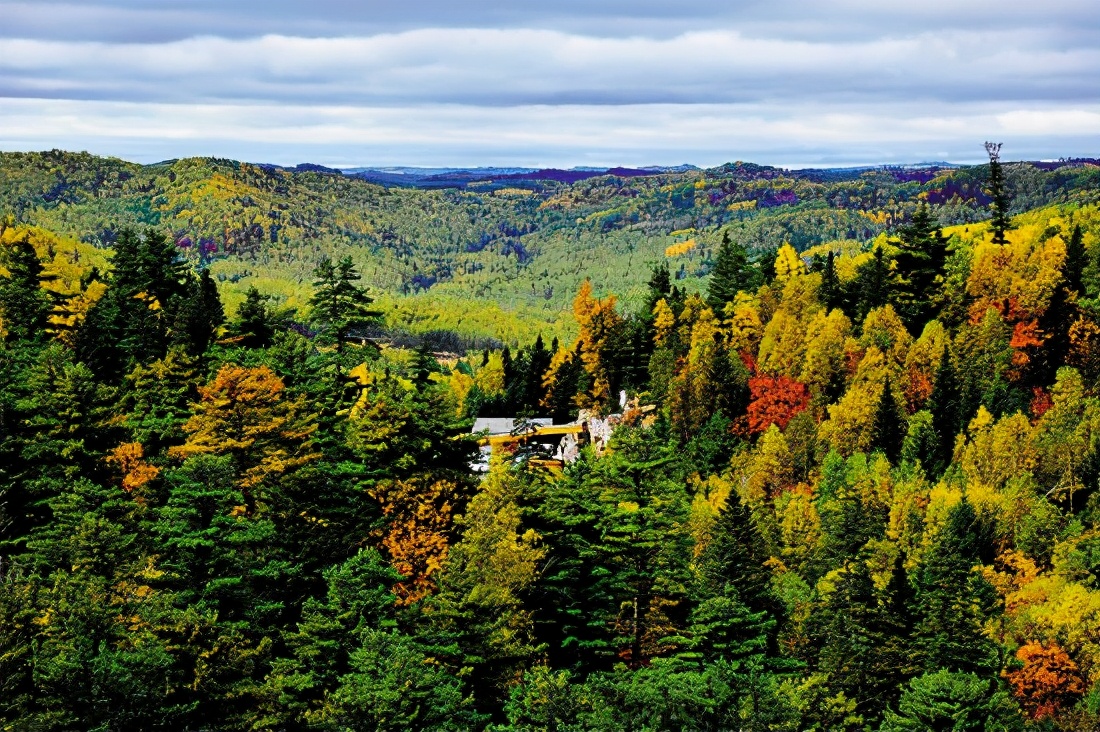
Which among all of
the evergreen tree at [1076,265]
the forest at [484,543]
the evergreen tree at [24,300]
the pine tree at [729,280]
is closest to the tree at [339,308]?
the forest at [484,543]

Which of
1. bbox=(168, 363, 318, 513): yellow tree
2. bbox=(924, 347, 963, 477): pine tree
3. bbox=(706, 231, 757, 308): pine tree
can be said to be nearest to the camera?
bbox=(168, 363, 318, 513): yellow tree

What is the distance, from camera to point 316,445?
5572 cm

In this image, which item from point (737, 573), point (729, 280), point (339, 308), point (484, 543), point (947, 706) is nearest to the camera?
point (947, 706)

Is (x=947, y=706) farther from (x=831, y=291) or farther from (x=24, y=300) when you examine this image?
(x=831, y=291)

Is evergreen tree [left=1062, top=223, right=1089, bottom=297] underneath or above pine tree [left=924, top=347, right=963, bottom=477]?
above

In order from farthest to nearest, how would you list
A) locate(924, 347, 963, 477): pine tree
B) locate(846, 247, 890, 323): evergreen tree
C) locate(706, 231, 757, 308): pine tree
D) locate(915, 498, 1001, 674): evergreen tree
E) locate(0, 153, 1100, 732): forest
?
locate(706, 231, 757, 308): pine tree → locate(846, 247, 890, 323): evergreen tree → locate(924, 347, 963, 477): pine tree → locate(915, 498, 1001, 674): evergreen tree → locate(0, 153, 1100, 732): forest

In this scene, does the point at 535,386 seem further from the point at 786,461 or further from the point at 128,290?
the point at 128,290

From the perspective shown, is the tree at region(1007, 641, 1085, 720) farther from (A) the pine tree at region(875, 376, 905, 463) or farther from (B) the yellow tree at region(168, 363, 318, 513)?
(B) the yellow tree at region(168, 363, 318, 513)

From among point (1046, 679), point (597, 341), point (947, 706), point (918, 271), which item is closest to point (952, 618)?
point (947, 706)

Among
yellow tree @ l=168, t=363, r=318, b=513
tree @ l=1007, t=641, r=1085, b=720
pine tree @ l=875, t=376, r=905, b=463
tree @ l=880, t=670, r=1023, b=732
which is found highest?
yellow tree @ l=168, t=363, r=318, b=513

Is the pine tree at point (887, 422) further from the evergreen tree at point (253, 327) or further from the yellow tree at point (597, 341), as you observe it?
the evergreen tree at point (253, 327)

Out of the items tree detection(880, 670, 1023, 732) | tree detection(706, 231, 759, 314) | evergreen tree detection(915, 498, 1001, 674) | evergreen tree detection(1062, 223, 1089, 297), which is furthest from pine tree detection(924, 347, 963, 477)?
tree detection(880, 670, 1023, 732)

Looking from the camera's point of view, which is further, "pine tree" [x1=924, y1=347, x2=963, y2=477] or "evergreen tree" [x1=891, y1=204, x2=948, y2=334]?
"evergreen tree" [x1=891, y1=204, x2=948, y2=334]

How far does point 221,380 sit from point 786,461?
49454mm
